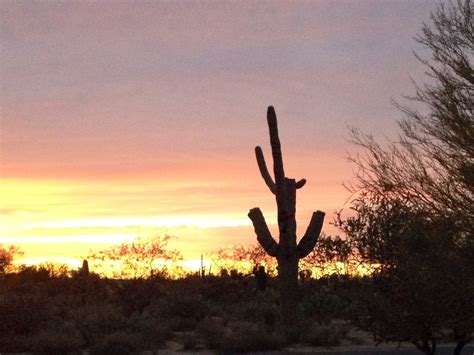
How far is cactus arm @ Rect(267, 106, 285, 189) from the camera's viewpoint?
80.5 ft

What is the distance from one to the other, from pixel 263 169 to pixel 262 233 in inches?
72.5

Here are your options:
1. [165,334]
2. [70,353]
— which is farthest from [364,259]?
[165,334]

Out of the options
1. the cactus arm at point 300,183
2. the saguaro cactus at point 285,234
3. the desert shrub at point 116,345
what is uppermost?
the cactus arm at point 300,183

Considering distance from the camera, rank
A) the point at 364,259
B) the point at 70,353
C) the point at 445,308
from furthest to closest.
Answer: the point at 70,353 < the point at 364,259 < the point at 445,308

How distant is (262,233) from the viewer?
82.4 ft

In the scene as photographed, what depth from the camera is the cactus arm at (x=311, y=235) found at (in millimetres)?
24719

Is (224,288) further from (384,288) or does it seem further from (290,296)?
(384,288)

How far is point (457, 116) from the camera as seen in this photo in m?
22.8

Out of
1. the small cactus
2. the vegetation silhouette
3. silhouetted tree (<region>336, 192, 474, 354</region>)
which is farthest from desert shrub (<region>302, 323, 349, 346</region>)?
the small cactus

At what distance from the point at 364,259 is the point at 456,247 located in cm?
161

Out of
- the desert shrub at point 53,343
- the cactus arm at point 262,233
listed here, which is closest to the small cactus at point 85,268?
the cactus arm at point 262,233

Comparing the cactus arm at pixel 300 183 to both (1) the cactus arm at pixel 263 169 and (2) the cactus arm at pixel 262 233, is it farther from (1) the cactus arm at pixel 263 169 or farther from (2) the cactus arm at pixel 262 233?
(2) the cactus arm at pixel 262 233

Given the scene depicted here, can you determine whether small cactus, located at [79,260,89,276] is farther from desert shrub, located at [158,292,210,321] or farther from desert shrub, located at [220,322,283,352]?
desert shrub, located at [220,322,283,352]

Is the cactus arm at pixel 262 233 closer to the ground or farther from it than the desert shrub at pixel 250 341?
farther from it
